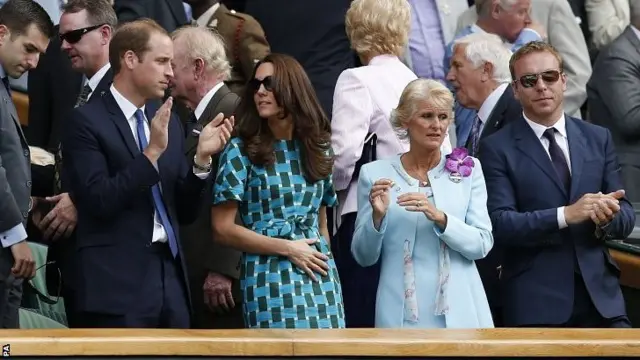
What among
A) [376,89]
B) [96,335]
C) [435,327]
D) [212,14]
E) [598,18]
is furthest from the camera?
[598,18]

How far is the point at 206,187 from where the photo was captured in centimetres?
737

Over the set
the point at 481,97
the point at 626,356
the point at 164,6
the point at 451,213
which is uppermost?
the point at 164,6

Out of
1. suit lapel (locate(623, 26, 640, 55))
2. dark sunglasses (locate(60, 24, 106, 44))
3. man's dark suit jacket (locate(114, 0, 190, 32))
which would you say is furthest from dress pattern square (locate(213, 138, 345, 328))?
suit lapel (locate(623, 26, 640, 55))

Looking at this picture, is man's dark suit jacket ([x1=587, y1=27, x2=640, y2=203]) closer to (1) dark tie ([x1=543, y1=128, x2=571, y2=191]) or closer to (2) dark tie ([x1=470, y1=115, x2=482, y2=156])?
(2) dark tie ([x1=470, y1=115, x2=482, y2=156])

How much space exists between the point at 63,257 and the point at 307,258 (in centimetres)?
103

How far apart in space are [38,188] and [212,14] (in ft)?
5.91

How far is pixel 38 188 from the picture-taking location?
8117 mm

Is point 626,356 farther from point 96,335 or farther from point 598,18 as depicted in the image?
point 598,18

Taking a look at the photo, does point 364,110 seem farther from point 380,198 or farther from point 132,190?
point 132,190

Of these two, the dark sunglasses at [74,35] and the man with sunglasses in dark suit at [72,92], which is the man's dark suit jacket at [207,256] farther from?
the dark sunglasses at [74,35]

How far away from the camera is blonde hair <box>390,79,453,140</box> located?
23.9ft

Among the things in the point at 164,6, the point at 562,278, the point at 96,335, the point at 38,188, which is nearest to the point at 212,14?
the point at 164,6

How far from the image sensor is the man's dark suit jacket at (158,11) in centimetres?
946

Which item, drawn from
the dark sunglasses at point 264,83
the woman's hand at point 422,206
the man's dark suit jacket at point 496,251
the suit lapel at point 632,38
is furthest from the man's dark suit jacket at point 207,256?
the suit lapel at point 632,38
